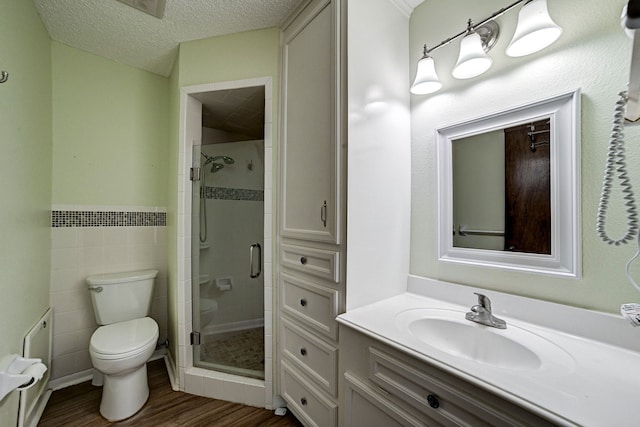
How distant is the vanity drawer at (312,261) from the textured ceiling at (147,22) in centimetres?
138

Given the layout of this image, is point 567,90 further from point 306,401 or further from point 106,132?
point 106,132

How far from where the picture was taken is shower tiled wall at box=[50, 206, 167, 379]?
178cm

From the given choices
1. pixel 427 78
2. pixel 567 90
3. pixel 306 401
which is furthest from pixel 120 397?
pixel 567 90

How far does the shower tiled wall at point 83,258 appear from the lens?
178cm

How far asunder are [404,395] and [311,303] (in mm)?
591

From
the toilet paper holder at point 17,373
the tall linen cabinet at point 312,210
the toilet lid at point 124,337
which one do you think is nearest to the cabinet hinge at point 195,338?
the toilet lid at point 124,337

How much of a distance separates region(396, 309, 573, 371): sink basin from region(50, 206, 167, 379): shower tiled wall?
2.08m

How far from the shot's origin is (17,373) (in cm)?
108

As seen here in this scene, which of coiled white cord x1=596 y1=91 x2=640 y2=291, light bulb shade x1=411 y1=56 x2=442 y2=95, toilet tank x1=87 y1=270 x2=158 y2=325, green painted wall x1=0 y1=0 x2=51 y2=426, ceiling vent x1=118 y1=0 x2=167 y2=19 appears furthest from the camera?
toilet tank x1=87 y1=270 x2=158 y2=325

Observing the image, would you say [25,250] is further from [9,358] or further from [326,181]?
[326,181]

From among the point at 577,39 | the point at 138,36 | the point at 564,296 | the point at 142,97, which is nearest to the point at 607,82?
the point at 577,39

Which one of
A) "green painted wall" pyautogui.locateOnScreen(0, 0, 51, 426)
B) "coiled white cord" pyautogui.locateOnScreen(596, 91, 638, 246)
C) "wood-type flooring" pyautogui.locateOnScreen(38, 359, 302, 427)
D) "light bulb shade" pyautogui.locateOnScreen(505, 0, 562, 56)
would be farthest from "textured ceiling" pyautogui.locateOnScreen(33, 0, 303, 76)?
"wood-type flooring" pyautogui.locateOnScreen(38, 359, 302, 427)

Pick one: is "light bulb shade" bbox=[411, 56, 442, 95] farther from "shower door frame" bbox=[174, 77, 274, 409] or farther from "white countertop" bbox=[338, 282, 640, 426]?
"white countertop" bbox=[338, 282, 640, 426]

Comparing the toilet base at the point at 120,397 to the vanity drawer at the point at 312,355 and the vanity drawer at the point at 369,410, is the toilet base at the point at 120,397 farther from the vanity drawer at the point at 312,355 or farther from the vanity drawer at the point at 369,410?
the vanity drawer at the point at 369,410
